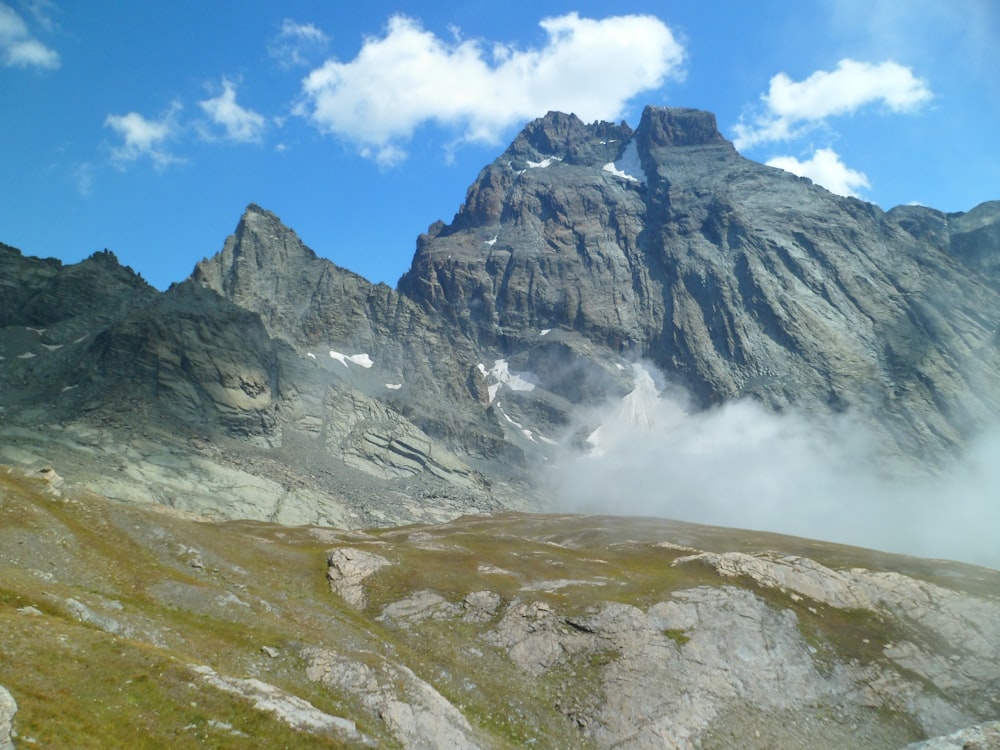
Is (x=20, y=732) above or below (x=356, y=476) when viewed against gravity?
below

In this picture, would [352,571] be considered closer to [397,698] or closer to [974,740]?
[397,698]

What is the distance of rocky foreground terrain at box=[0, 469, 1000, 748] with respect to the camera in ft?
85.3

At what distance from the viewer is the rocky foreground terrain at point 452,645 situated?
85.3 ft

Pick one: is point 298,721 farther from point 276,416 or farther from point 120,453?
point 276,416

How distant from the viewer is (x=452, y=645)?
139ft

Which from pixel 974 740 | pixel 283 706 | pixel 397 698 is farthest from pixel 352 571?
pixel 974 740

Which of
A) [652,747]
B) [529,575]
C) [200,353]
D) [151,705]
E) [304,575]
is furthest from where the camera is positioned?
[200,353]

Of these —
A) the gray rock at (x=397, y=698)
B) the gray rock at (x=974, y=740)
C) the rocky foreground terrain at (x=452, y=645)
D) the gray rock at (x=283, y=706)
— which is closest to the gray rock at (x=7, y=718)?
the rocky foreground terrain at (x=452, y=645)

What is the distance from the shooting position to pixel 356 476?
622ft

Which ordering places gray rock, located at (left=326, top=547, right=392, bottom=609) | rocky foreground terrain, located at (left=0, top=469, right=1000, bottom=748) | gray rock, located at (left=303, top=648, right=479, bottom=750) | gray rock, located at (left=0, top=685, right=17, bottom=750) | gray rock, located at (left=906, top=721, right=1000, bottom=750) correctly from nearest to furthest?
1. gray rock, located at (left=0, top=685, right=17, bottom=750)
2. rocky foreground terrain, located at (left=0, top=469, right=1000, bottom=748)
3. gray rock, located at (left=906, top=721, right=1000, bottom=750)
4. gray rock, located at (left=303, top=648, right=479, bottom=750)
5. gray rock, located at (left=326, top=547, right=392, bottom=609)

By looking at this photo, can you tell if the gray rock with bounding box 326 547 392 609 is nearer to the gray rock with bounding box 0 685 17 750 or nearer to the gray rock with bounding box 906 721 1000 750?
the gray rock with bounding box 0 685 17 750

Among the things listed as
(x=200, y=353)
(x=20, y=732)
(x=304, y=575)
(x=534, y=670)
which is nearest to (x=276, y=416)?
(x=200, y=353)

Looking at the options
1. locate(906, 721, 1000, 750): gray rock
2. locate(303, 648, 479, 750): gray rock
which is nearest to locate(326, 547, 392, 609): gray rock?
locate(303, 648, 479, 750): gray rock

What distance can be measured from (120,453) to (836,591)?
469 feet
